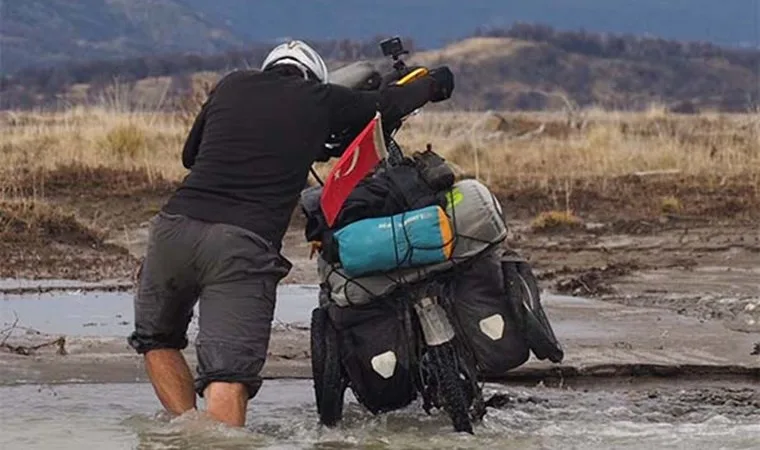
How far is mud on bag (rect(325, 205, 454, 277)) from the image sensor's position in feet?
22.5

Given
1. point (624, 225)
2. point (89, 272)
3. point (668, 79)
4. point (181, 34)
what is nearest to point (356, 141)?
point (89, 272)

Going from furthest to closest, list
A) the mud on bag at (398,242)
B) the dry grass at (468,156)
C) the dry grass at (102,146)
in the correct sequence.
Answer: the dry grass at (102,146) → the dry grass at (468,156) → the mud on bag at (398,242)

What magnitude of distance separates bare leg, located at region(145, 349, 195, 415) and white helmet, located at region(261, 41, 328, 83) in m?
1.37

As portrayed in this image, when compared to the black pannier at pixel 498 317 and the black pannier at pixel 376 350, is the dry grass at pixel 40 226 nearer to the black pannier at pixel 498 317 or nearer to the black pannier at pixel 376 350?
the black pannier at pixel 376 350

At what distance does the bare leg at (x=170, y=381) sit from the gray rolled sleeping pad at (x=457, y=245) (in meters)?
0.77

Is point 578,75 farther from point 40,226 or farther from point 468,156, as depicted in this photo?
point 40,226

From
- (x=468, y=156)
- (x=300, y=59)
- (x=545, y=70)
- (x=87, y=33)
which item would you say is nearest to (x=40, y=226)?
(x=300, y=59)

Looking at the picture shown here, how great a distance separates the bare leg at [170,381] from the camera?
7.16 m

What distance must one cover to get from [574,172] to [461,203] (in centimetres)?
1353

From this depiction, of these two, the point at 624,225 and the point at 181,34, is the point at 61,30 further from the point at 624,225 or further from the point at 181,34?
the point at 624,225

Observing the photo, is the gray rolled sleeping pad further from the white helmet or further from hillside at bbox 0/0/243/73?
hillside at bbox 0/0/243/73

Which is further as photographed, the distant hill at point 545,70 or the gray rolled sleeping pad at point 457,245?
the distant hill at point 545,70

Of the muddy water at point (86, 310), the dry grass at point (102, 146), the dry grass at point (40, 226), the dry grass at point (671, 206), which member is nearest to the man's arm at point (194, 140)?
the muddy water at point (86, 310)

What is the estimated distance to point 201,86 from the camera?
73.8ft
